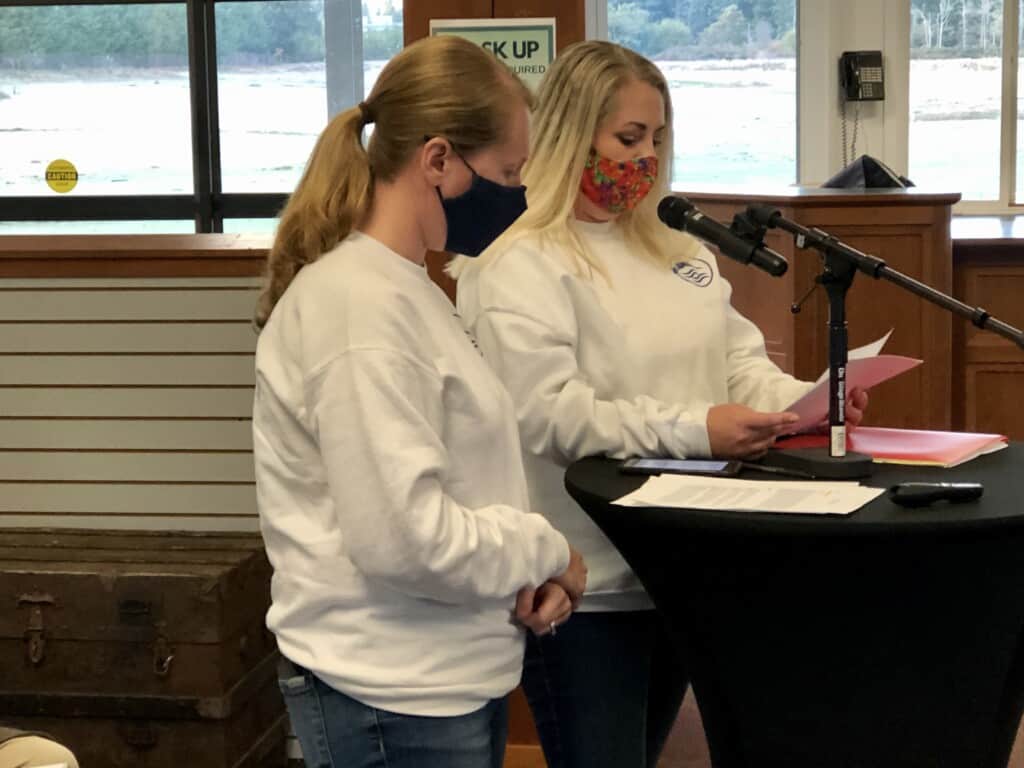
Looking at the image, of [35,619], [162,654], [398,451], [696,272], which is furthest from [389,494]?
[35,619]

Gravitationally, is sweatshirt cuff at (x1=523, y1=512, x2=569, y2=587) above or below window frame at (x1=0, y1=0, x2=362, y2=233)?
below

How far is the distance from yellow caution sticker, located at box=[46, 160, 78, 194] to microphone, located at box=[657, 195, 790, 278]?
4452 millimetres

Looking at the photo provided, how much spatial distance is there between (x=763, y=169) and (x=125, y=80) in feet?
9.98

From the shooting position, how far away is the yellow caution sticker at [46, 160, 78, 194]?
5809mm

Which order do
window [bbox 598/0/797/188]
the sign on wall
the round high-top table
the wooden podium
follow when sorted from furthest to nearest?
window [bbox 598/0/797/188] → the wooden podium → the sign on wall → the round high-top table

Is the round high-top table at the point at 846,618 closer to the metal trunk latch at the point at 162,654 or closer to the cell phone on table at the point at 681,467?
the cell phone on table at the point at 681,467

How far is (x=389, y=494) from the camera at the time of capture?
4.06 feet

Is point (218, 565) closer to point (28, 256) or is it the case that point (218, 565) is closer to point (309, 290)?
point (28, 256)

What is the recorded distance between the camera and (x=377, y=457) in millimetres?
1233

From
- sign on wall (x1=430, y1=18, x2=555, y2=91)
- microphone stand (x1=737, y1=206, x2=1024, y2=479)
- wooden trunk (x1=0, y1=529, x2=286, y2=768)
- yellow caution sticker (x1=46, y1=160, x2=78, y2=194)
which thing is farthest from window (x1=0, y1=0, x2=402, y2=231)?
microphone stand (x1=737, y1=206, x2=1024, y2=479)

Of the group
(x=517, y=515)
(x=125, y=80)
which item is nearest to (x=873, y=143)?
(x=125, y=80)

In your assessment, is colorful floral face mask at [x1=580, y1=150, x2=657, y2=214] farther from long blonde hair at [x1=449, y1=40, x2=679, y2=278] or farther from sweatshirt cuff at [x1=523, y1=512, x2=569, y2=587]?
sweatshirt cuff at [x1=523, y1=512, x2=569, y2=587]

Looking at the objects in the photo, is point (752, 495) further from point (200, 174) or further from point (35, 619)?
point (200, 174)

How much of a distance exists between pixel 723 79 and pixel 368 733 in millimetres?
5312
